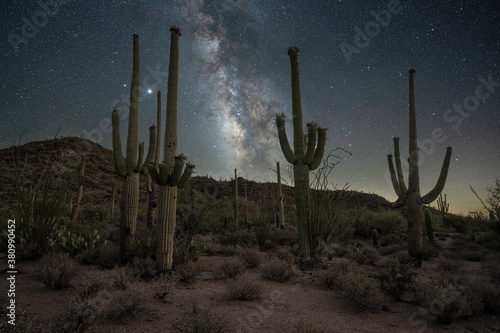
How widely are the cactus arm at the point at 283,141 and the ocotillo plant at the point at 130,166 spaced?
12.2ft

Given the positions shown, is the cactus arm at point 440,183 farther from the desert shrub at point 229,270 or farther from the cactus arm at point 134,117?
the cactus arm at point 134,117

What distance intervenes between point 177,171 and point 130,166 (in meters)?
1.78

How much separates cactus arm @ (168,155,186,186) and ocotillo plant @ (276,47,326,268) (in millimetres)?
2926

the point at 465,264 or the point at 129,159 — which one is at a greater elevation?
the point at 129,159

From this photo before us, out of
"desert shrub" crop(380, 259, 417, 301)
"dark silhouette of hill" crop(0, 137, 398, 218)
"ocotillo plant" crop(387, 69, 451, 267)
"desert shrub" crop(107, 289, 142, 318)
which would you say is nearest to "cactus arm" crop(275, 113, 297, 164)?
"desert shrub" crop(380, 259, 417, 301)

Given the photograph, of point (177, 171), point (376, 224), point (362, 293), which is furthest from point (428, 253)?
point (177, 171)

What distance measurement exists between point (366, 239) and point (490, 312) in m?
9.34

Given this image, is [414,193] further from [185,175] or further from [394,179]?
[185,175]

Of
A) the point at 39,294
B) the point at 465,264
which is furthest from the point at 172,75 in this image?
the point at 465,264

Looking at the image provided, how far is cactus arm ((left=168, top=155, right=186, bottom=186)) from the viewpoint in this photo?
553 cm

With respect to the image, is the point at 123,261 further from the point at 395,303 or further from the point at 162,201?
the point at 395,303

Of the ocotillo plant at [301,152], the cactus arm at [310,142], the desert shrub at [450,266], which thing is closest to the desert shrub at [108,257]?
the ocotillo plant at [301,152]

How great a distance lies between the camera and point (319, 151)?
711cm

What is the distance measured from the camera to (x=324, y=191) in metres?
6.73
